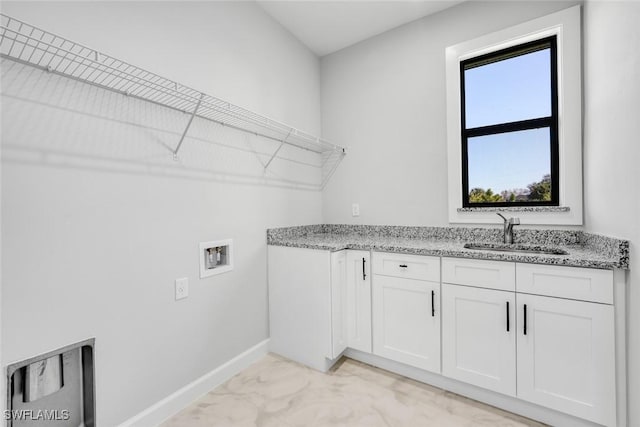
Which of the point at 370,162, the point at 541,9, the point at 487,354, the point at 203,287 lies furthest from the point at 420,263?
the point at 541,9

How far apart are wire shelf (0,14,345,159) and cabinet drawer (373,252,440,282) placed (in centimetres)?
123

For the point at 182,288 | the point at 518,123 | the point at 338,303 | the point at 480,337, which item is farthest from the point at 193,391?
the point at 518,123

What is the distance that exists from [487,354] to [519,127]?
1522mm

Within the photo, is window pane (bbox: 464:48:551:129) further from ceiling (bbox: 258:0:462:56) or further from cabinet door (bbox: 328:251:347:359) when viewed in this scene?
cabinet door (bbox: 328:251:347:359)

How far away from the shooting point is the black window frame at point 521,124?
1.88m

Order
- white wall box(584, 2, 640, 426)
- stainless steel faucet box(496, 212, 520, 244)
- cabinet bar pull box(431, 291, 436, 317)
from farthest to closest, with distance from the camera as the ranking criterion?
stainless steel faucet box(496, 212, 520, 244) < cabinet bar pull box(431, 291, 436, 317) < white wall box(584, 2, 640, 426)

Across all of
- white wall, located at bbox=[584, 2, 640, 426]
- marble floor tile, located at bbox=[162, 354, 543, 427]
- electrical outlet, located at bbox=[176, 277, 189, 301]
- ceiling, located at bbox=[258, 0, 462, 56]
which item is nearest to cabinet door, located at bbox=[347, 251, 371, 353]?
marble floor tile, located at bbox=[162, 354, 543, 427]

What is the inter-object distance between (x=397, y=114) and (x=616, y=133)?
1.37m

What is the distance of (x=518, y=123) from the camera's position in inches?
78.6

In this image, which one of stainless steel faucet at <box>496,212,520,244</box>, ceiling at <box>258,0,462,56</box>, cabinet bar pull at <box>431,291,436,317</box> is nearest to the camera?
cabinet bar pull at <box>431,291,436,317</box>

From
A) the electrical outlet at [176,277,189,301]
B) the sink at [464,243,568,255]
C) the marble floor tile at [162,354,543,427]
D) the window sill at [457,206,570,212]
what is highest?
the window sill at [457,206,570,212]

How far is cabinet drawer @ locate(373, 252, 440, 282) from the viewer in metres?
1.74

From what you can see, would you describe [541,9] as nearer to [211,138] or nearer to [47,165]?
[211,138]

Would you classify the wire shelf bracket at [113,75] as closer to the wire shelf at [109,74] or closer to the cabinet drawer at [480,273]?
the wire shelf at [109,74]
